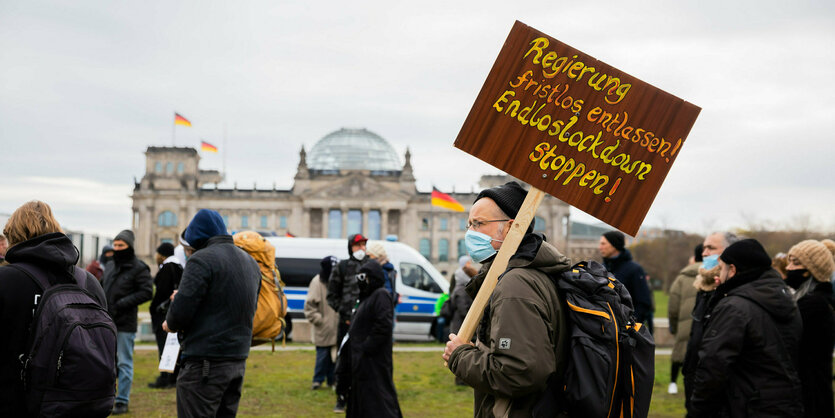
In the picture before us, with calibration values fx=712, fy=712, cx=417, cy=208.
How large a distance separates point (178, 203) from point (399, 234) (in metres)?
26.5

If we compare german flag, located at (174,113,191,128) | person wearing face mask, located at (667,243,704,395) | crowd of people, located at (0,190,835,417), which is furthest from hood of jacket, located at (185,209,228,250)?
german flag, located at (174,113,191,128)

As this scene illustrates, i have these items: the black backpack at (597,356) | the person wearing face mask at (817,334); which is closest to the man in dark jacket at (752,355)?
the person wearing face mask at (817,334)

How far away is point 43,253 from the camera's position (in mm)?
4105

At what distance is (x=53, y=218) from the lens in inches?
173

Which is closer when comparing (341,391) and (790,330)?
(790,330)

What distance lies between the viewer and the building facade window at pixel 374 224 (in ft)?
286

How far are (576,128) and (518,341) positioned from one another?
1.26m

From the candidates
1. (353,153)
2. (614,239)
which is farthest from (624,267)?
(353,153)

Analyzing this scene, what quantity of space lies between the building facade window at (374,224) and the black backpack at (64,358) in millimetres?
82669

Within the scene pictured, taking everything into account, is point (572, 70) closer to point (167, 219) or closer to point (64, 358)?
point (64, 358)

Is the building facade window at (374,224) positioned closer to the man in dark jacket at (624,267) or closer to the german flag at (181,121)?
the german flag at (181,121)

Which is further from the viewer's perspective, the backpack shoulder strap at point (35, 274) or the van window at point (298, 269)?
the van window at point (298, 269)

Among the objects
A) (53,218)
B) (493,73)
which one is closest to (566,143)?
(493,73)

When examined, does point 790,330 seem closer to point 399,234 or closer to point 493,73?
point 493,73
